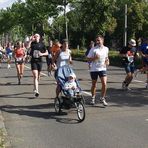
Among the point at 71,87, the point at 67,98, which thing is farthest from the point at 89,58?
the point at 67,98

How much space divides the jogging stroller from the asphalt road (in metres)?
0.19

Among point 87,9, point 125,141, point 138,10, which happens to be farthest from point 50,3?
point 125,141

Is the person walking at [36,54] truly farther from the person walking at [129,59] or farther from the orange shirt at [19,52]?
the orange shirt at [19,52]

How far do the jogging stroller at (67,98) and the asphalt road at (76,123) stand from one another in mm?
192

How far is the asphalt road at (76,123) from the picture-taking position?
8672mm

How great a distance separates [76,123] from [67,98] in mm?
861

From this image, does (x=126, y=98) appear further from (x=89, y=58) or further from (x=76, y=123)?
(x=76, y=123)

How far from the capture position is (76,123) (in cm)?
1052

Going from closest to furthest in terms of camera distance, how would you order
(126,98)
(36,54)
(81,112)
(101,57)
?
(81,112), (101,57), (126,98), (36,54)

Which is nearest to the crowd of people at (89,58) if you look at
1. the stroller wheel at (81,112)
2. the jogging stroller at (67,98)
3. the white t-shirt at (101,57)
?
the white t-shirt at (101,57)

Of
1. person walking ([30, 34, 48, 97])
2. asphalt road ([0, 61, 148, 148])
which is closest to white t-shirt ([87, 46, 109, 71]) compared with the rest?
asphalt road ([0, 61, 148, 148])

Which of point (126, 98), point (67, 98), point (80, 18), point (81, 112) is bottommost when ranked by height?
point (126, 98)

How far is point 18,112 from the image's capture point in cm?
1213

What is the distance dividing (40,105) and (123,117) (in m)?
2.90
